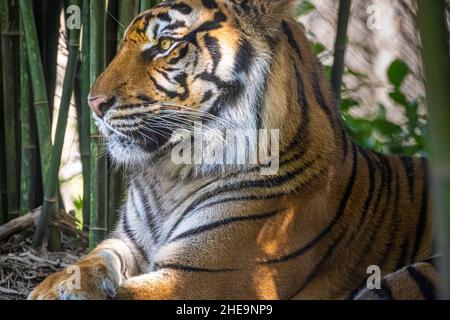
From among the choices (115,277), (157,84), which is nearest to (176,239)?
→ (115,277)

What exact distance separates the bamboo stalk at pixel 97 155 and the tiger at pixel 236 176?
168 mm

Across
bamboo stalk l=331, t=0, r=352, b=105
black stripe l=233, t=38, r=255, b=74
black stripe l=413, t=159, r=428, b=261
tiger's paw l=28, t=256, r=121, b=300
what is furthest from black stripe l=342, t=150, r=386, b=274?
tiger's paw l=28, t=256, r=121, b=300

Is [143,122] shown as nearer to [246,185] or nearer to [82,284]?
[246,185]

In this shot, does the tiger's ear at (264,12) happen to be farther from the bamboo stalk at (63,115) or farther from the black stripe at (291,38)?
the bamboo stalk at (63,115)

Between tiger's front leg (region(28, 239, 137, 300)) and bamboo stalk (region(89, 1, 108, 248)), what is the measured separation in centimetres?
27

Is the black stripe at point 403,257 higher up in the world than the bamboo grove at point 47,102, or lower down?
lower down

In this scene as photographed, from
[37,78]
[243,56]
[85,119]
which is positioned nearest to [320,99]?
[243,56]

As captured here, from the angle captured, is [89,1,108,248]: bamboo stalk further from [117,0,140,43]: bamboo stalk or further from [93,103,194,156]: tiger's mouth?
[93,103,194,156]: tiger's mouth

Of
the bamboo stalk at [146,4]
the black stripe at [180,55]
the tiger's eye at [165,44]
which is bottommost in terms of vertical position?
the black stripe at [180,55]

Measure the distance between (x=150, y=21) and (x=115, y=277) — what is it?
755 millimetres

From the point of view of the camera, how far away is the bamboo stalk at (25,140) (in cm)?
331

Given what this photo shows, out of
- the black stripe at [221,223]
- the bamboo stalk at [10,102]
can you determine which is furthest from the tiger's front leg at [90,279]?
the bamboo stalk at [10,102]

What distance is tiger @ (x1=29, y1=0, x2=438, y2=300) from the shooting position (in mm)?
2389
